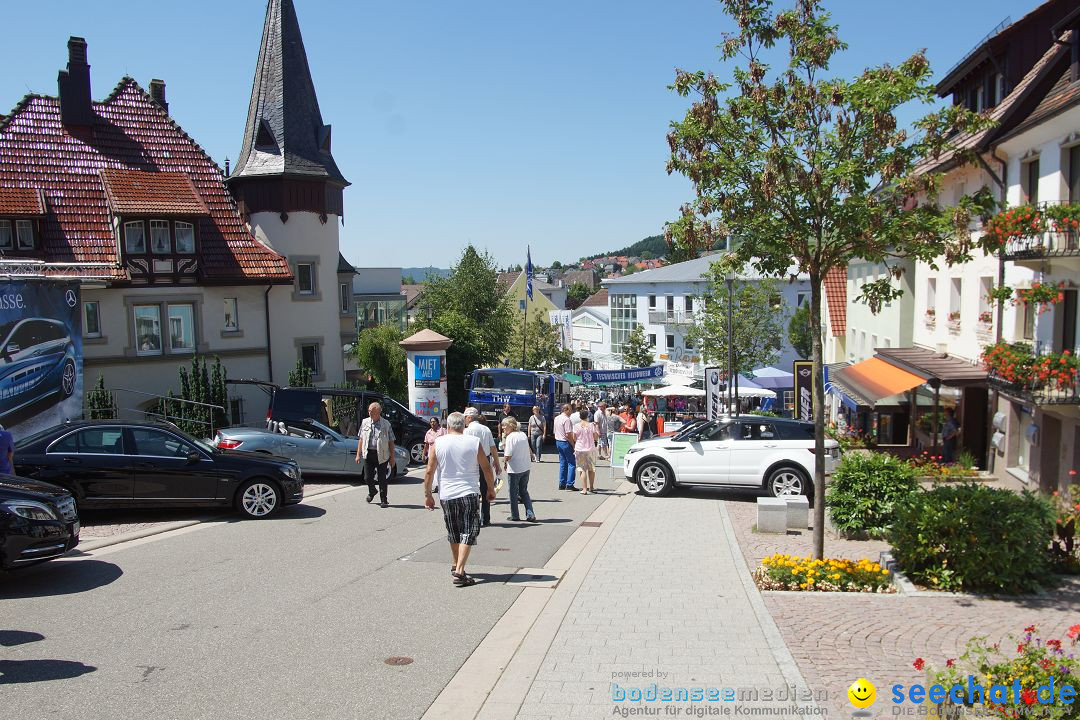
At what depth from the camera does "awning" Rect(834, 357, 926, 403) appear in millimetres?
21016

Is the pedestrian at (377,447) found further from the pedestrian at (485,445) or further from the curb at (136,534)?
the pedestrian at (485,445)

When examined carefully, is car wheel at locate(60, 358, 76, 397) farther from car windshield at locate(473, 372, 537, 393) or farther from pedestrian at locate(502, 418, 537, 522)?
car windshield at locate(473, 372, 537, 393)

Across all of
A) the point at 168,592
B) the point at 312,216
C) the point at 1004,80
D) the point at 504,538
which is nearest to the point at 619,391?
the point at 312,216

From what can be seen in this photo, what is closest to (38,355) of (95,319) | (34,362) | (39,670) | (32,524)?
(34,362)

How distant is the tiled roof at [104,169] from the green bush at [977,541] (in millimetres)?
22889

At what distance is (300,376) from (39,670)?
77.9 feet

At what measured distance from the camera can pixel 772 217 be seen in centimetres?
A: 978

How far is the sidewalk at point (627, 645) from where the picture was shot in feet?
19.1

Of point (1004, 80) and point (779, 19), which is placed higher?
point (1004, 80)

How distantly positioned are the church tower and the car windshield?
648cm

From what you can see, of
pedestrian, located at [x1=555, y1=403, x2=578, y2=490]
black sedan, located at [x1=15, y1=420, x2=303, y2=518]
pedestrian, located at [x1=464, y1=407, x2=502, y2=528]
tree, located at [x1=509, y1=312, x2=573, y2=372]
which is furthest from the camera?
tree, located at [x1=509, y1=312, x2=573, y2=372]

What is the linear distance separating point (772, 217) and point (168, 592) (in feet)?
24.5

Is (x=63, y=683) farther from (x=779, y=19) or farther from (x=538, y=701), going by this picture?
(x=779, y=19)

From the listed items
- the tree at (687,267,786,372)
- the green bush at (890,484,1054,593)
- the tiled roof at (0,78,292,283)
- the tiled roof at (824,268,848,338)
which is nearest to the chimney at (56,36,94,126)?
the tiled roof at (0,78,292,283)
